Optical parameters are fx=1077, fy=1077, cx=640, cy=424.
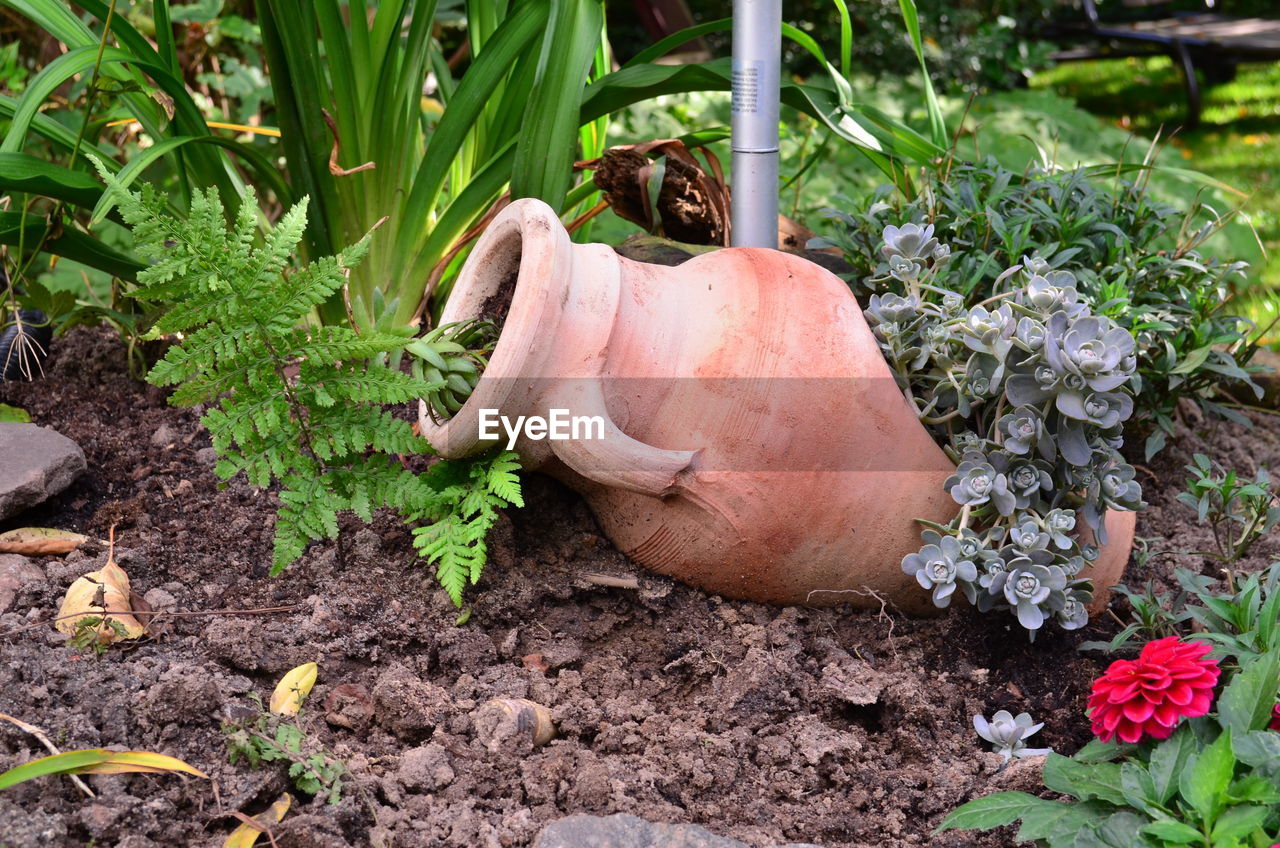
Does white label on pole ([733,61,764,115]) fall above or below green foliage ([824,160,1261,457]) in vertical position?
above

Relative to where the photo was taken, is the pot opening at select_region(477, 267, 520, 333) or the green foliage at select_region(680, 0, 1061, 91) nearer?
the pot opening at select_region(477, 267, 520, 333)

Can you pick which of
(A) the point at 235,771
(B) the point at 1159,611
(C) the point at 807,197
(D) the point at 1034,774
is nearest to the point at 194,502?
(A) the point at 235,771

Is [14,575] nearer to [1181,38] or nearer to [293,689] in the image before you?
[293,689]

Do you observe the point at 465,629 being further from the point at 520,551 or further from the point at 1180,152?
the point at 1180,152

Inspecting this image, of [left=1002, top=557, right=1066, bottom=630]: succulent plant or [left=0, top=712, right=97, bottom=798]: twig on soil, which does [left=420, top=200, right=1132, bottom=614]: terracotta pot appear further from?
[left=0, top=712, right=97, bottom=798]: twig on soil

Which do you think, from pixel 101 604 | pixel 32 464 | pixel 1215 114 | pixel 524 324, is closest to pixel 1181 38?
pixel 1215 114

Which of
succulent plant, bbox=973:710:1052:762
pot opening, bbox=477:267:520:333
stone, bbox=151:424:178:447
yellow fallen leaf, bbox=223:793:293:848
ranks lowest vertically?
succulent plant, bbox=973:710:1052:762

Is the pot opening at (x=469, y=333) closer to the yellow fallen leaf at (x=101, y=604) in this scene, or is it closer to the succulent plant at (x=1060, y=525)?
the yellow fallen leaf at (x=101, y=604)

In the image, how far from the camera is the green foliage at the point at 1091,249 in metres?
2.10

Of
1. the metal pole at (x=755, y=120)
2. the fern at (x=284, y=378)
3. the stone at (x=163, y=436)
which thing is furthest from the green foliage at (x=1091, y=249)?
the stone at (x=163, y=436)

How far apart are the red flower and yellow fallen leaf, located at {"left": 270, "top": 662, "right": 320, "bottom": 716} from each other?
3.56ft

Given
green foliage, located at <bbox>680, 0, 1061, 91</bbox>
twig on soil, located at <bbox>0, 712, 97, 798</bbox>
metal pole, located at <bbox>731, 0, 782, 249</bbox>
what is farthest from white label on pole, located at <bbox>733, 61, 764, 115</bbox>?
green foliage, located at <bbox>680, 0, 1061, 91</bbox>

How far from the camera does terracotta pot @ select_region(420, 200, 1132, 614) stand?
1.64 m

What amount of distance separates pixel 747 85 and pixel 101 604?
1380 mm
